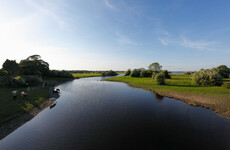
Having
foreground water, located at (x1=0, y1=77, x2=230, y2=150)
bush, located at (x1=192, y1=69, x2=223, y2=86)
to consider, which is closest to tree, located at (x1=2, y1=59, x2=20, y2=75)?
foreground water, located at (x1=0, y1=77, x2=230, y2=150)

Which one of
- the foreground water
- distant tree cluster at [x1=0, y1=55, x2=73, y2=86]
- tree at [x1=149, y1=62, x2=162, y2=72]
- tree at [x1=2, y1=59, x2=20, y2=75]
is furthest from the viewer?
tree at [x1=149, y1=62, x2=162, y2=72]

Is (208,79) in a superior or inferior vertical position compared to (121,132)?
superior

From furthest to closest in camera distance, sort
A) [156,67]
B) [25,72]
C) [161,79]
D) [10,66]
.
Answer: [156,67] → [25,72] → [10,66] → [161,79]

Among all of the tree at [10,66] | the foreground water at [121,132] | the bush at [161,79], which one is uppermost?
the tree at [10,66]

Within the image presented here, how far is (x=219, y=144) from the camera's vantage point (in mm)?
9875

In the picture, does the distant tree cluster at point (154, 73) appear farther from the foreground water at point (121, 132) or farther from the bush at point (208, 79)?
the foreground water at point (121, 132)

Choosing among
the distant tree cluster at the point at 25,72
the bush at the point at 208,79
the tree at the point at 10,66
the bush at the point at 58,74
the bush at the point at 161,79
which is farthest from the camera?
the bush at the point at 58,74

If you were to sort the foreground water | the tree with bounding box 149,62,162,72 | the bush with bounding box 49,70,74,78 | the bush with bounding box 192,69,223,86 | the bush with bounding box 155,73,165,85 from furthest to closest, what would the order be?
the tree with bounding box 149,62,162,72
the bush with bounding box 49,70,74,78
the bush with bounding box 155,73,165,85
the bush with bounding box 192,69,223,86
the foreground water

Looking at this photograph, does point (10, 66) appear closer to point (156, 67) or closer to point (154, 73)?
point (154, 73)

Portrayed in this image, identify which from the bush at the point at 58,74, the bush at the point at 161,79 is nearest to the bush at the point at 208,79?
the bush at the point at 161,79

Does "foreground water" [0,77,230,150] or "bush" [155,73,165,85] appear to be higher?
"bush" [155,73,165,85]

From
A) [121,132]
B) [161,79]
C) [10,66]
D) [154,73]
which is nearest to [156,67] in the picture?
[154,73]

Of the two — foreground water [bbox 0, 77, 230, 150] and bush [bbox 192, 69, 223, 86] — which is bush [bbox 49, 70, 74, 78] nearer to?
foreground water [bbox 0, 77, 230, 150]

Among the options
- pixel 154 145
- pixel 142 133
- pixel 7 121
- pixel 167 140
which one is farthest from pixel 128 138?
pixel 7 121
